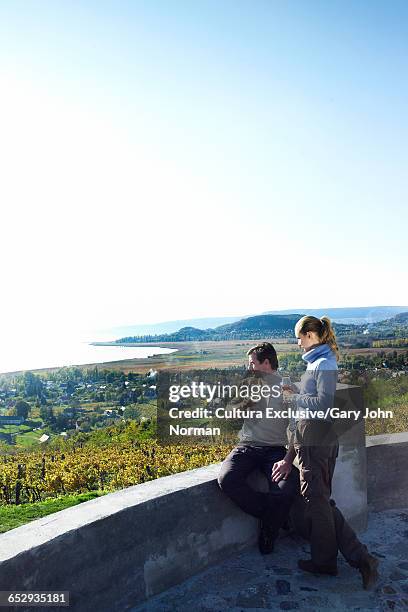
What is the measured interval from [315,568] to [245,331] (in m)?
10.8

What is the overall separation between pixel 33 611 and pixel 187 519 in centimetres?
110

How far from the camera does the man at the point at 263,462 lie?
11.6 ft

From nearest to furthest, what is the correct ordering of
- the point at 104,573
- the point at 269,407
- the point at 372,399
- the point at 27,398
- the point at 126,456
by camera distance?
the point at 104,573, the point at 269,407, the point at 126,456, the point at 372,399, the point at 27,398

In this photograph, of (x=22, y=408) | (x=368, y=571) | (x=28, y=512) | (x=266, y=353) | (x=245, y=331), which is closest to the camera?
(x=368, y=571)

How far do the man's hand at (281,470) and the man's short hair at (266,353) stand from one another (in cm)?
62

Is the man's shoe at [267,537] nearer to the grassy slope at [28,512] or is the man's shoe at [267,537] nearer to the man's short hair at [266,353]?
the man's short hair at [266,353]

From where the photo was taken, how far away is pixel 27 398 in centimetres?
2020

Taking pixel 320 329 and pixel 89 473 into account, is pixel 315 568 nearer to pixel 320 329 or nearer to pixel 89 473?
pixel 320 329

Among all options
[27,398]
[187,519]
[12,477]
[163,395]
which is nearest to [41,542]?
[187,519]

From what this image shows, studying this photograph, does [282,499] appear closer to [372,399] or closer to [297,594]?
[297,594]

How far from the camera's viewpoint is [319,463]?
3.43m

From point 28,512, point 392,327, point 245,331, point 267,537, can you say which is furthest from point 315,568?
point 392,327

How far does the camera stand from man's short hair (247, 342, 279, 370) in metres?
3.78

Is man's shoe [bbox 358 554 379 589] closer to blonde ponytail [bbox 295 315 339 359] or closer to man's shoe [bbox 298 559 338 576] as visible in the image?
man's shoe [bbox 298 559 338 576]
